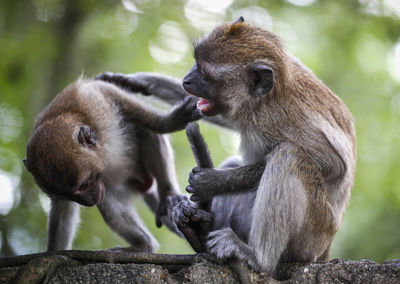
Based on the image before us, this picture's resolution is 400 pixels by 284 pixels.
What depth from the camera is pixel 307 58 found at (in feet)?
33.7

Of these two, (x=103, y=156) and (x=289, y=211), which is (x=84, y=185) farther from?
(x=289, y=211)

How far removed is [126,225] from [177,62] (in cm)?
477

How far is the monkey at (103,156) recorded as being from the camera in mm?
5621

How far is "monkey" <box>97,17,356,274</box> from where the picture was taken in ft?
16.1

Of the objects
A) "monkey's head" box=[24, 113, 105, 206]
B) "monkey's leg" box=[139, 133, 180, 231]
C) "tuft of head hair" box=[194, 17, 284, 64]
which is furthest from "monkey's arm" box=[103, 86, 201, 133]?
"tuft of head hair" box=[194, 17, 284, 64]

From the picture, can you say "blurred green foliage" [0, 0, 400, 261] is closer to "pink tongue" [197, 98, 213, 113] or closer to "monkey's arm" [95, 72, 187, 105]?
"monkey's arm" [95, 72, 187, 105]

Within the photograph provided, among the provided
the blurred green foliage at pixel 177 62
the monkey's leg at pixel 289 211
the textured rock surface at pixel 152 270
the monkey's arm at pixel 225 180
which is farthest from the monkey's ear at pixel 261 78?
the blurred green foliage at pixel 177 62

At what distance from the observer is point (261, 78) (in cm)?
537

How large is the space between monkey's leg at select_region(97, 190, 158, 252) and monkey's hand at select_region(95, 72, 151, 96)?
156cm

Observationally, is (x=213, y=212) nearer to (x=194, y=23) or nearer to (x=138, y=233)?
(x=138, y=233)

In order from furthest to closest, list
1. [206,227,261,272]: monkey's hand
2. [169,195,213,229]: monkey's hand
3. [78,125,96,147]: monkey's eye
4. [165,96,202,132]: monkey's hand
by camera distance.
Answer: [165,96,202,132]: monkey's hand, [78,125,96,147]: monkey's eye, [169,195,213,229]: monkey's hand, [206,227,261,272]: monkey's hand

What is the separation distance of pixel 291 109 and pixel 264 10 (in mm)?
5614

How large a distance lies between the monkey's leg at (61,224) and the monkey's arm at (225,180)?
189 cm

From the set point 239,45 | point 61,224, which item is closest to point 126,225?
point 61,224
